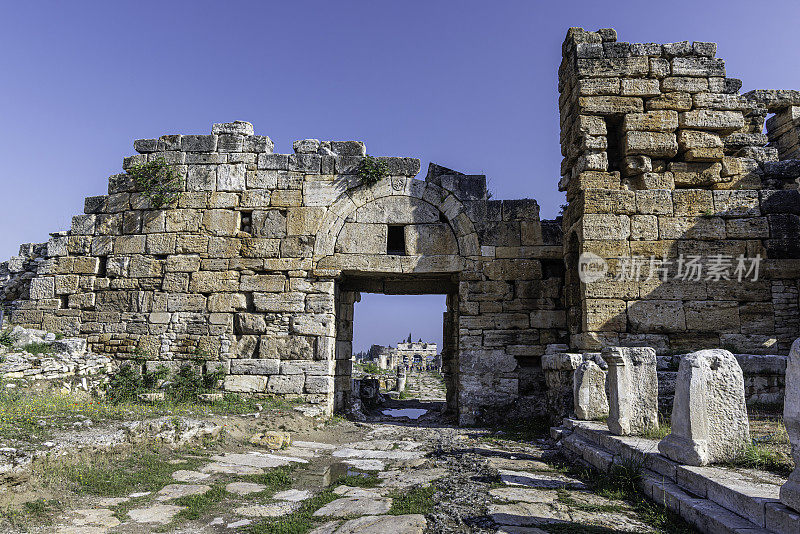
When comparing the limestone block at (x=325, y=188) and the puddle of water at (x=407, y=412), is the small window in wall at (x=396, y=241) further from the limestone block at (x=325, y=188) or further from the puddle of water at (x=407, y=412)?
the puddle of water at (x=407, y=412)

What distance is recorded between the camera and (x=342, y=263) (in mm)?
10453

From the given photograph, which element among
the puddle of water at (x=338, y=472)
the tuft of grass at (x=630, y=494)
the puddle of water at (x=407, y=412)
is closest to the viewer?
the tuft of grass at (x=630, y=494)

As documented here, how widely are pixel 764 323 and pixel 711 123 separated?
11.9 feet

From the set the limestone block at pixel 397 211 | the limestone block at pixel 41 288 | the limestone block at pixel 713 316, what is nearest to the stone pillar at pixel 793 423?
the limestone block at pixel 713 316

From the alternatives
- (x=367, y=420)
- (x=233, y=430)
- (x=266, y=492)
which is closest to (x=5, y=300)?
(x=233, y=430)

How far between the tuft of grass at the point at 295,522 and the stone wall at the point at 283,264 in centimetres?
543

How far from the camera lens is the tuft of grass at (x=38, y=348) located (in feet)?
31.4

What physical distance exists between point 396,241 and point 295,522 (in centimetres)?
741

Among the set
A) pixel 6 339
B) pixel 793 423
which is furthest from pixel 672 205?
pixel 6 339

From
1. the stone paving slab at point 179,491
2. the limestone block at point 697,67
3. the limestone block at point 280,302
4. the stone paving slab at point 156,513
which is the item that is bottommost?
the stone paving slab at point 179,491

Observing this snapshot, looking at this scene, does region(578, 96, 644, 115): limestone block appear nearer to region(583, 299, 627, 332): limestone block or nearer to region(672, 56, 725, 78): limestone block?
region(672, 56, 725, 78): limestone block

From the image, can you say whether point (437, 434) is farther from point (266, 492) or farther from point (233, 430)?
point (266, 492)

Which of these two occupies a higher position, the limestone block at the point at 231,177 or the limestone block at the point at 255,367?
the limestone block at the point at 231,177

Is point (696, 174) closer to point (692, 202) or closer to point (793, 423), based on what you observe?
point (692, 202)
